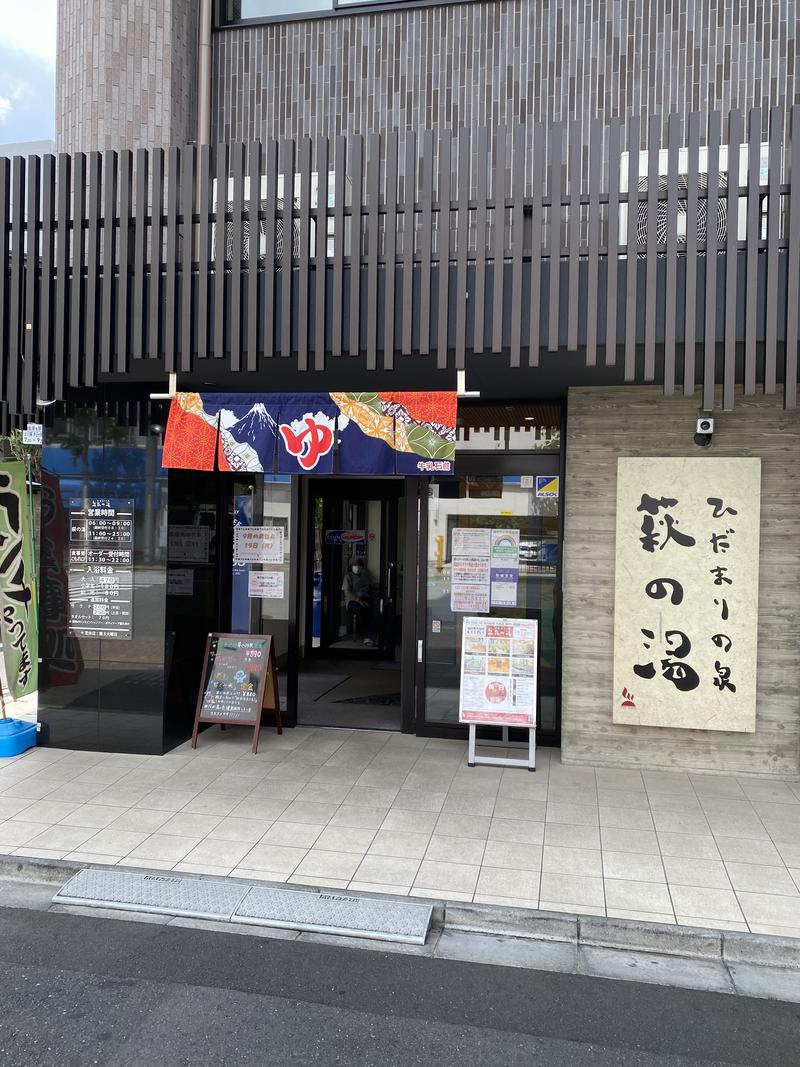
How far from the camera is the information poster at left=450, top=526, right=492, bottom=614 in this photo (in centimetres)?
797

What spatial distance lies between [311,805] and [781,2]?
903cm

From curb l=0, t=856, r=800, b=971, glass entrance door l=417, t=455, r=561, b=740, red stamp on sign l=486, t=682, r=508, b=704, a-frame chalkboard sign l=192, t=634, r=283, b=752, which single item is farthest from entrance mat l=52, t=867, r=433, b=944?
glass entrance door l=417, t=455, r=561, b=740

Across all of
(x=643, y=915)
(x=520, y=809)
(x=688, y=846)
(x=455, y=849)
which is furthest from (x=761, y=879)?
(x=455, y=849)

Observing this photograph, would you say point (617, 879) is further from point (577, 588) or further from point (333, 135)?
point (333, 135)

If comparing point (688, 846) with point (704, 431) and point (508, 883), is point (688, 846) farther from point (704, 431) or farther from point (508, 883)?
point (704, 431)

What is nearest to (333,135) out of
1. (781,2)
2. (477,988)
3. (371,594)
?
(781,2)

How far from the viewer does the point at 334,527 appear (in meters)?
13.0

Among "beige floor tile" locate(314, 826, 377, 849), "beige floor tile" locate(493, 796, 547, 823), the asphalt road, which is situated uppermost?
"beige floor tile" locate(493, 796, 547, 823)

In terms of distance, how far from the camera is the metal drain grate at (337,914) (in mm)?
4336

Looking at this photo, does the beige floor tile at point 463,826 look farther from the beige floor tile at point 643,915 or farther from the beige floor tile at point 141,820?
the beige floor tile at point 141,820

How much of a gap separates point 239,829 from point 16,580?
3633 millimetres

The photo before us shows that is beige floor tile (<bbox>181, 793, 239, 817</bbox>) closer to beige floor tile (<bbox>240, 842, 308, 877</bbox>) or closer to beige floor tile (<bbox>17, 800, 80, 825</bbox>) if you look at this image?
beige floor tile (<bbox>240, 842, 308, 877</bbox>)

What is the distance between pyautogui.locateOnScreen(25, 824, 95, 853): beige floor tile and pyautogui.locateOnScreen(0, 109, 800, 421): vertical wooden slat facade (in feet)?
11.3

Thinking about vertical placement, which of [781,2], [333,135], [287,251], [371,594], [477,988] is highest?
[781,2]
